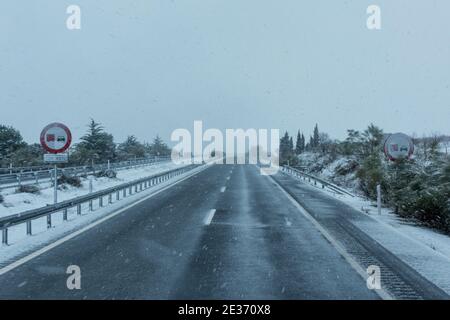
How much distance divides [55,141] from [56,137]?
120 mm

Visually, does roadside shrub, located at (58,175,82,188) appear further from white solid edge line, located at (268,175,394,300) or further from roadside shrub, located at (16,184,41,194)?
white solid edge line, located at (268,175,394,300)

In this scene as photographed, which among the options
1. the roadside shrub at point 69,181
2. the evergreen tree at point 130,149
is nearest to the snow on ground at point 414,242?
the roadside shrub at point 69,181

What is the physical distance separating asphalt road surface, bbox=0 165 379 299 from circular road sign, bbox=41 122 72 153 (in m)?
2.71

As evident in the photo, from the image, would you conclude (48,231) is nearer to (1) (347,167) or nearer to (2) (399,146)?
(2) (399,146)

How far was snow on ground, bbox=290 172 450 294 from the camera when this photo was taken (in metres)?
7.17

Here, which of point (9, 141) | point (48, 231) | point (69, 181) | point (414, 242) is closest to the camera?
point (414, 242)

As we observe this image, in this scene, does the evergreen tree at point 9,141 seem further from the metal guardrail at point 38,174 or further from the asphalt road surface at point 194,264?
the asphalt road surface at point 194,264

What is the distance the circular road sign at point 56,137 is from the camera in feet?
42.1

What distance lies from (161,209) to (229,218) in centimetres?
316

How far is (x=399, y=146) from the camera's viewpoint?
46.0 ft

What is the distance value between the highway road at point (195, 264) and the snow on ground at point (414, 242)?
56 centimetres

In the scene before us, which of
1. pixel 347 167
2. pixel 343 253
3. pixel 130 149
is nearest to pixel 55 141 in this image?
pixel 343 253

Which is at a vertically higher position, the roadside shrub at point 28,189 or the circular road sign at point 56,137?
the circular road sign at point 56,137
